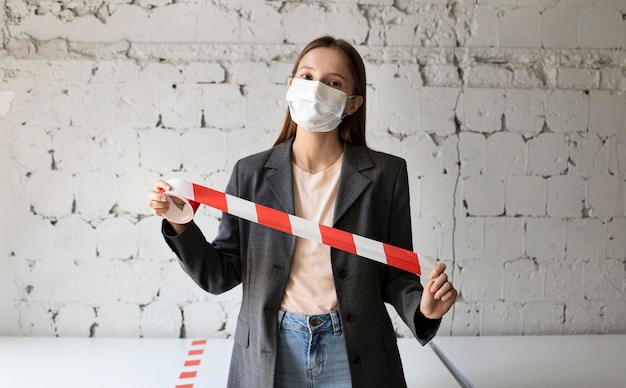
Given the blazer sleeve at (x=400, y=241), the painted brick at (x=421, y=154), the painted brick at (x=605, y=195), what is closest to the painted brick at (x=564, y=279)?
the painted brick at (x=605, y=195)

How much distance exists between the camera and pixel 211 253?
147 centimetres

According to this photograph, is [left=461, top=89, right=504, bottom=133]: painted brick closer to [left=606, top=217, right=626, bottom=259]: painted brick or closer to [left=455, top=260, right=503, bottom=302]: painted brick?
[left=455, top=260, right=503, bottom=302]: painted brick

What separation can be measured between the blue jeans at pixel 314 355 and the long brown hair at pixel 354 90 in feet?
1.93

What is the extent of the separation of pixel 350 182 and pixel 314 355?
50 cm

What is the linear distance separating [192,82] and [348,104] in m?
1.41

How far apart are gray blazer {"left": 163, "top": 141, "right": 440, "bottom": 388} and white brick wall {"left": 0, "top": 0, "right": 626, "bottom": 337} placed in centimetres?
124

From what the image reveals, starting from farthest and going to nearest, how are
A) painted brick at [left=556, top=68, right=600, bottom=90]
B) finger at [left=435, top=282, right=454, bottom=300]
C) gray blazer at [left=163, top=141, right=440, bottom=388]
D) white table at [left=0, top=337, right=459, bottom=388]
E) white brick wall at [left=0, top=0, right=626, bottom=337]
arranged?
painted brick at [left=556, top=68, right=600, bottom=90] < white brick wall at [left=0, top=0, right=626, bottom=337] < white table at [left=0, top=337, right=459, bottom=388] < gray blazer at [left=163, top=141, right=440, bottom=388] < finger at [left=435, top=282, right=454, bottom=300]

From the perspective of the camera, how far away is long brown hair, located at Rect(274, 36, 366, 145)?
154cm

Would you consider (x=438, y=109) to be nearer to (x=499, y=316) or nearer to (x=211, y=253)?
(x=499, y=316)

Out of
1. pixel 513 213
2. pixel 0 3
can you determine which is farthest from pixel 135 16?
pixel 513 213

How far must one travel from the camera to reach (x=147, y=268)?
2752 mm

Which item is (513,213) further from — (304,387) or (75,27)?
(75,27)

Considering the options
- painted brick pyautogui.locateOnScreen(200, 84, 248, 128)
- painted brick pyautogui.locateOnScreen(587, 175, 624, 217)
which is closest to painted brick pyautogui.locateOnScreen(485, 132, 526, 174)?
painted brick pyautogui.locateOnScreen(587, 175, 624, 217)

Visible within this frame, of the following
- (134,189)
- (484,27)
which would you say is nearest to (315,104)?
(134,189)
